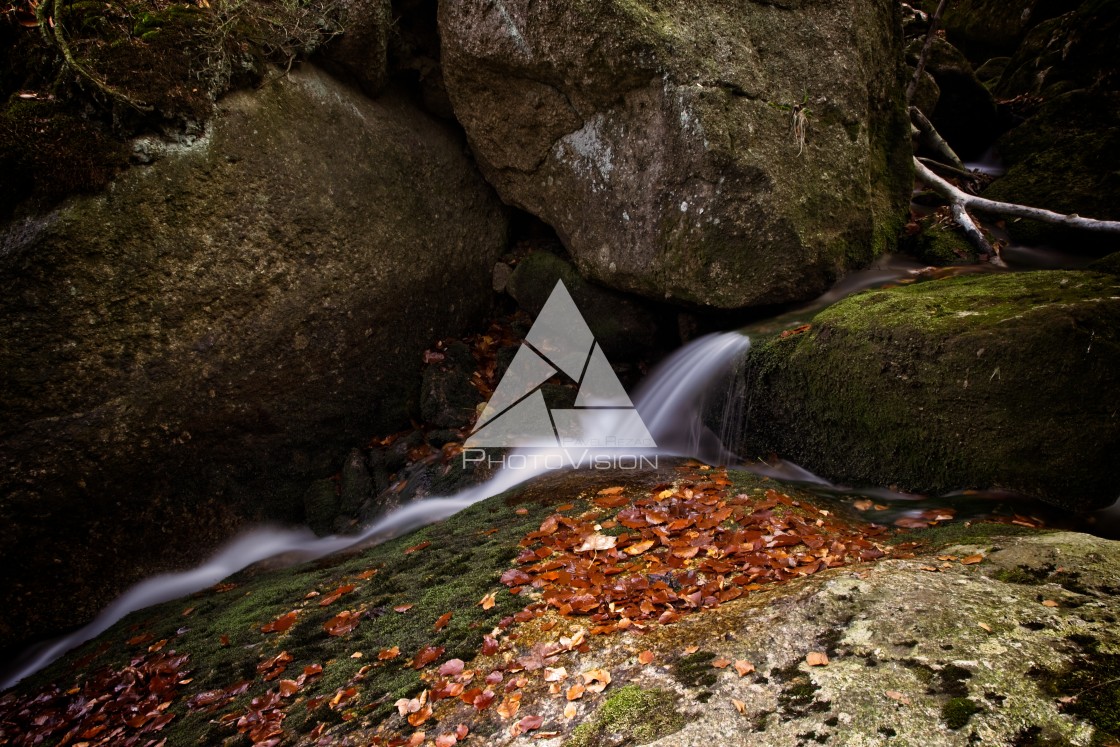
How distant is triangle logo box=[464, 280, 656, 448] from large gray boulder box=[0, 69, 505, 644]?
3.58 ft

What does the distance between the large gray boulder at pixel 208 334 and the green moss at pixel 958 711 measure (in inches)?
222

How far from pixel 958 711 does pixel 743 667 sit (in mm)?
680

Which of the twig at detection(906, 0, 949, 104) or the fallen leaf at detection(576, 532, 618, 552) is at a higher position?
the twig at detection(906, 0, 949, 104)

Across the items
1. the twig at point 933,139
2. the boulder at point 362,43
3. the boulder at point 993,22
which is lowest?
the twig at point 933,139

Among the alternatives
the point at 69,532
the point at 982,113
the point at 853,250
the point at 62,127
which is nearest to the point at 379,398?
the point at 69,532

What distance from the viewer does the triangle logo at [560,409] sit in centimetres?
621

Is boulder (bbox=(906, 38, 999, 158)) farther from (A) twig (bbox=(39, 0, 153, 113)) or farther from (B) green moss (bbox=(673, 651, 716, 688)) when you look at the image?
(A) twig (bbox=(39, 0, 153, 113))

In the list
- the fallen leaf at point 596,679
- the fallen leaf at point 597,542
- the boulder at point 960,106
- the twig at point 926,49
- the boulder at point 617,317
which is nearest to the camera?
the fallen leaf at point 596,679

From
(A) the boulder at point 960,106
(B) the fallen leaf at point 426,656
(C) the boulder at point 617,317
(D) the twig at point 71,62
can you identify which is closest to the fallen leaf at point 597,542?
(B) the fallen leaf at point 426,656

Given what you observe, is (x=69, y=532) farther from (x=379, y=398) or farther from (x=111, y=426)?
(x=379, y=398)

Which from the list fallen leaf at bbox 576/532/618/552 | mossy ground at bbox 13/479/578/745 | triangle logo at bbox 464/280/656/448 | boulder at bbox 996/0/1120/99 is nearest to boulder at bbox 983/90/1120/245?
boulder at bbox 996/0/1120/99

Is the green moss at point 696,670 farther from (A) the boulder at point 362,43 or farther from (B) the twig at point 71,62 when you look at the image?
(A) the boulder at point 362,43

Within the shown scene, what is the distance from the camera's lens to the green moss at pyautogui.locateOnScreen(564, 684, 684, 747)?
206 centimetres

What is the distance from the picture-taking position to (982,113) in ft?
29.0
